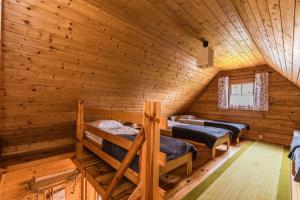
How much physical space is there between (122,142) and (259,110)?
4.59m

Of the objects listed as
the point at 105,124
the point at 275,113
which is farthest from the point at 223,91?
the point at 105,124

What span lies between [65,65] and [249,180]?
3.33 metres

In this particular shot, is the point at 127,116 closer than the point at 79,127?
Yes

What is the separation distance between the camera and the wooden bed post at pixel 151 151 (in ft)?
4.85

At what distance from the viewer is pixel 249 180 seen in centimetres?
248

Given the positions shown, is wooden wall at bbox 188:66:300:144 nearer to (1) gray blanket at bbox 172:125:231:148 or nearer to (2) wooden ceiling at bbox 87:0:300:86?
(1) gray blanket at bbox 172:125:231:148

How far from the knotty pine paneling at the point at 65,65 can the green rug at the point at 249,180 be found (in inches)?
90.4

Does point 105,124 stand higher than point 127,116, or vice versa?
point 127,116

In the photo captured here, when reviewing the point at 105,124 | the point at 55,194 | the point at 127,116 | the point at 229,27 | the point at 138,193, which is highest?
the point at 229,27

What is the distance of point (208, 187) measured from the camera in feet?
7.45

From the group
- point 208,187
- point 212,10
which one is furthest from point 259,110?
point 212,10

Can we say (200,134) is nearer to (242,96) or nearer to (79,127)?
(79,127)

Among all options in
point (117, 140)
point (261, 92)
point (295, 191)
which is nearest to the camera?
point (117, 140)

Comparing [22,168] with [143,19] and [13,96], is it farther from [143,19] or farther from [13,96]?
[143,19]
